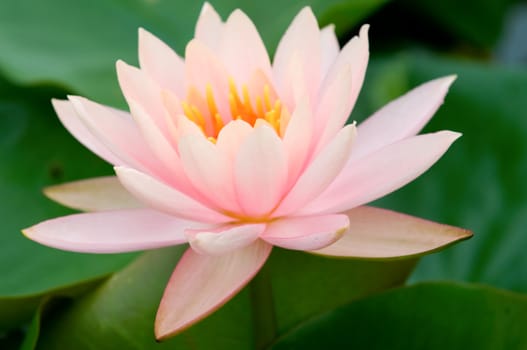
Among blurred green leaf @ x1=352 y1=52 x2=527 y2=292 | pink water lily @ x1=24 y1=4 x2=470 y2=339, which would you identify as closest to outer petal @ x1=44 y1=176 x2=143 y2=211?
pink water lily @ x1=24 y1=4 x2=470 y2=339

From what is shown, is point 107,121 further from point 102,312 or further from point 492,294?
point 492,294

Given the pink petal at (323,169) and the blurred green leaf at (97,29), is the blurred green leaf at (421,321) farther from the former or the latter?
the blurred green leaf at (97,29)

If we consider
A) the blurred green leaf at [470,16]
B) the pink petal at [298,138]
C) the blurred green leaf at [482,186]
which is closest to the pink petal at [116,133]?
the pink petal at [298,138]

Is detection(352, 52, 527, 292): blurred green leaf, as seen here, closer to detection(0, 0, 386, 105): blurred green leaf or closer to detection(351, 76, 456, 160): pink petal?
detection(0, 0, 386, 105): blurred green leaf

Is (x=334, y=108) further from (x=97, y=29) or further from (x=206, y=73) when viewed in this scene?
(x=97, y=29)

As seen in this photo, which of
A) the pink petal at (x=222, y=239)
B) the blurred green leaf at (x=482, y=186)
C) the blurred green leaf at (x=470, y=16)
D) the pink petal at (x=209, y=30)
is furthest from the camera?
the blurred green leaf at (x=470, y=16)

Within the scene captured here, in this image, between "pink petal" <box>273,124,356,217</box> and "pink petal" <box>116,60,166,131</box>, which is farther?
"pink petal" <box>116,60,166,131</box>

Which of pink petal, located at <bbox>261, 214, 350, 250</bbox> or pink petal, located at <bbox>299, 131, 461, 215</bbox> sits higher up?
pink petal, located at <bbox>299, 131, 461, 215</bbox>
